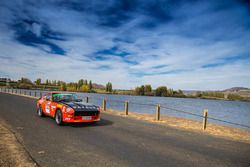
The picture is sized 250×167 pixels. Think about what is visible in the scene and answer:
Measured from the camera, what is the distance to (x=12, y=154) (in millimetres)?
4254

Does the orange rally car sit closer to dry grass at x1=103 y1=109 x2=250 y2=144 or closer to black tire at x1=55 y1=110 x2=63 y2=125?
black tire at x1=55 y1=110 x2=63 y2=125

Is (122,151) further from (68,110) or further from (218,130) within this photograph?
(218,130)

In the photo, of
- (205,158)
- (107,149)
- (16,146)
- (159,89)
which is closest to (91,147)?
(107,149)

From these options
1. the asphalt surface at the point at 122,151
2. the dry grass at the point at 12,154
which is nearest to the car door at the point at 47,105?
the asphalt surface at the point at 122,151

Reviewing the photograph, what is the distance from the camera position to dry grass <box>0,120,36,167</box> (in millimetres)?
3716

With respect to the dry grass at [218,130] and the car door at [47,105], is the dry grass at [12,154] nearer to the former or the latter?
the car door at [47,105]

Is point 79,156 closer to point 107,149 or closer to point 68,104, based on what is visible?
point 107,149

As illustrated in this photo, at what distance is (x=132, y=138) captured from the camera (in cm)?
636

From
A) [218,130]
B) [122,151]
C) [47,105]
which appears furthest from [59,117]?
[218,130]

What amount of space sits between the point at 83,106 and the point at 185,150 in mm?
5098

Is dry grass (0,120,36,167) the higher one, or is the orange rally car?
the orange rally car

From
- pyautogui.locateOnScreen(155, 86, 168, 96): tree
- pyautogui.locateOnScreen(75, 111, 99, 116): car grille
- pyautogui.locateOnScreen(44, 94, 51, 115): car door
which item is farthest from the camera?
pyautogui.locateOnScreen(155, 86, 168, 96): tree

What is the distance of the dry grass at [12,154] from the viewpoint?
372 cm

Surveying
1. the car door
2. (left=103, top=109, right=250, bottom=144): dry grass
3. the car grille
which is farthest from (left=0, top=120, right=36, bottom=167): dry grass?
(left=103, top=109, right=250, bottom=144): dry grass
